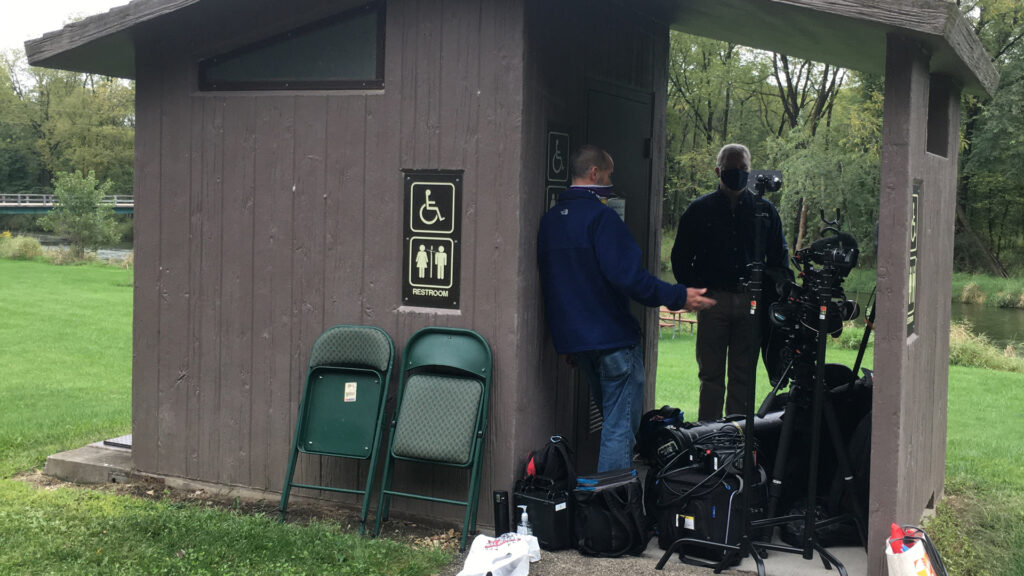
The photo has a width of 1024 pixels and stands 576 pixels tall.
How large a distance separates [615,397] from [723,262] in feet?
4.79

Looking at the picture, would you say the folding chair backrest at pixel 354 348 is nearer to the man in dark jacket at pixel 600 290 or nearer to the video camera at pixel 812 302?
the man in dark jacket at pixel 600 290

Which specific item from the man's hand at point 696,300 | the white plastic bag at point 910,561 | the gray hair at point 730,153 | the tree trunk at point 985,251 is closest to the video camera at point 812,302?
the man's hand at point 696,300

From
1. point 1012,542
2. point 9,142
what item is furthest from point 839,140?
point 9,142

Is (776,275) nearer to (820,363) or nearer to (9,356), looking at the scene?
(820,363)

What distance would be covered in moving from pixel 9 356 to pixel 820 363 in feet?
37.0

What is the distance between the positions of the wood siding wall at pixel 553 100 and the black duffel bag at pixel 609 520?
529mm

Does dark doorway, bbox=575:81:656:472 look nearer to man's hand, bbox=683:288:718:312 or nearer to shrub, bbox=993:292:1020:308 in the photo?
man's hand, bbox=683:288:718:312

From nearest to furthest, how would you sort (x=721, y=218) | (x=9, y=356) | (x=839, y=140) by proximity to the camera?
(x=721, y=218) < (x=9, y=356) < (x=839, y=140)

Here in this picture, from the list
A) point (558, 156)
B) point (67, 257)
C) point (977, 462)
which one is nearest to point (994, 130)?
point (977, 462)

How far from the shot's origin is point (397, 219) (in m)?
5.59

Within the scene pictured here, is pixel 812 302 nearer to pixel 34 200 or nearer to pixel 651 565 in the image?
pixel 651 565

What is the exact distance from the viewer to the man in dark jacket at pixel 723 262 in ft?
21.2

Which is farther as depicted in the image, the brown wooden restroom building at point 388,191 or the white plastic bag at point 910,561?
the brown wooden restroom building at point 388,191

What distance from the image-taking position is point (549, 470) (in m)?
5.29
